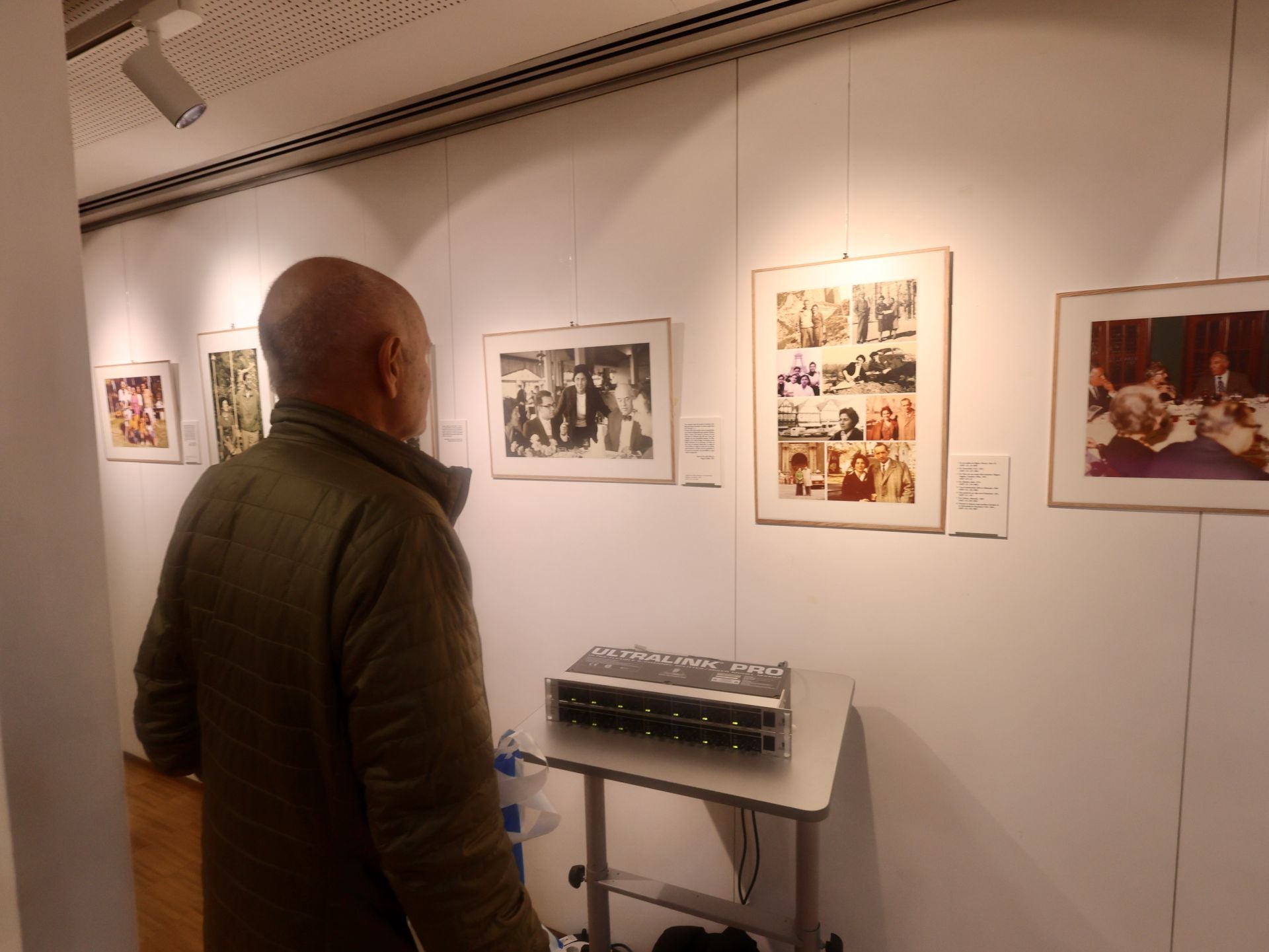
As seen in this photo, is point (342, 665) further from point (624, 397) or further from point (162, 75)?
point (162, 75)

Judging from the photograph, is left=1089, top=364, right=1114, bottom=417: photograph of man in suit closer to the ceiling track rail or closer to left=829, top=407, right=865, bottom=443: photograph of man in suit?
left=829, top=407, right=865, bottom=443: photograph of man in suit

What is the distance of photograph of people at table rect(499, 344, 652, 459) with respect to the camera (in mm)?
2205

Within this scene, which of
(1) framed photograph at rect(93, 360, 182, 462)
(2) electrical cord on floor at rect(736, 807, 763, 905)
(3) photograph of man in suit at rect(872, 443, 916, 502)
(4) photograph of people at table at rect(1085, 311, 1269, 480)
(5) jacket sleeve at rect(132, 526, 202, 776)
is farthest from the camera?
(1) framed photograph at rect(93, 360, 182, 462)

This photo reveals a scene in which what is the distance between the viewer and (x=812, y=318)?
193 cm

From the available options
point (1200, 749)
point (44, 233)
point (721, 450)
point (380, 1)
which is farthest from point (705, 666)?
point (380, 1)

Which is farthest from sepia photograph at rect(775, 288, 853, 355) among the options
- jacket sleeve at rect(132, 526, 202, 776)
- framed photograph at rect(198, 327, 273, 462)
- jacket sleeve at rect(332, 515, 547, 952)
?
framed photograph at rect(198, 327, 273, 462)

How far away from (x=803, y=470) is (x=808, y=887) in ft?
3.49

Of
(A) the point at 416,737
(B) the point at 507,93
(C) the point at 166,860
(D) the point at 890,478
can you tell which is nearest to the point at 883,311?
(D) the point at 890,478

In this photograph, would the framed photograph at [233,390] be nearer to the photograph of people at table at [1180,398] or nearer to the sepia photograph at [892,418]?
the sepia photograph at [892,418]

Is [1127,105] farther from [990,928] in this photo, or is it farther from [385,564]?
[990,928]

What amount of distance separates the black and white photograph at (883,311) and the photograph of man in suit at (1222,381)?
64 cm

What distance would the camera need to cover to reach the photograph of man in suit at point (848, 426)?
1.91 metres

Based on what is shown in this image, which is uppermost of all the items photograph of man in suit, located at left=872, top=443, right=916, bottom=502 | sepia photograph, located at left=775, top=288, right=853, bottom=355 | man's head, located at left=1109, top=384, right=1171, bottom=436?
sepia photograph, located at left=775, top=288, right=853, bottom=355

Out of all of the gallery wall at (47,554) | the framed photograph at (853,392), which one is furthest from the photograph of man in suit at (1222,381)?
the gallery wall at (47,554)
